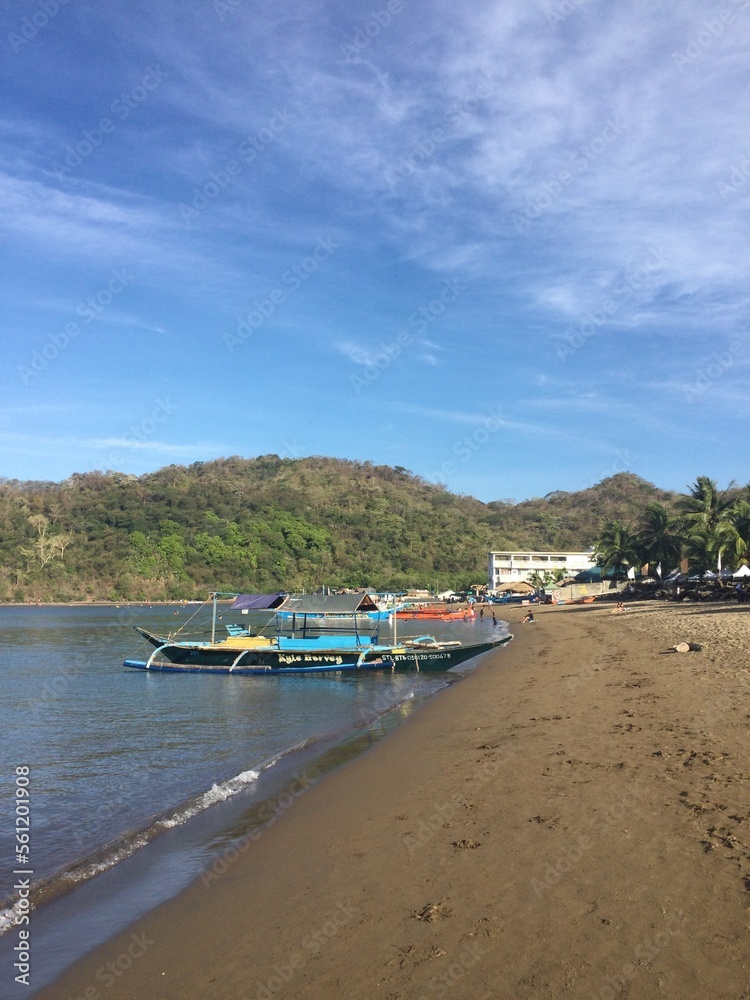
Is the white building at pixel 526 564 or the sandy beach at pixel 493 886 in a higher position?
the white building at pixel 526 564

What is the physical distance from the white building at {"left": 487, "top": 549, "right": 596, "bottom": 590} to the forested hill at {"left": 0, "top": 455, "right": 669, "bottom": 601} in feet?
38.0

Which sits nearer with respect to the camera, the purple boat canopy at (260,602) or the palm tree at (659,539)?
the purple boat canopy at (260,602)

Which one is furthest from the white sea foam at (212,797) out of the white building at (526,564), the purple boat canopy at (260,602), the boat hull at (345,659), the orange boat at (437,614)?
the white building at (526,564)

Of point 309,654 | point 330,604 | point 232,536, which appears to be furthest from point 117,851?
point 232,536

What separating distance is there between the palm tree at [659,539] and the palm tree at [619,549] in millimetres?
1199

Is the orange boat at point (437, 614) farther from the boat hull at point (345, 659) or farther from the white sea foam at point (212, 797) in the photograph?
the white sea foam at point (212, 797)

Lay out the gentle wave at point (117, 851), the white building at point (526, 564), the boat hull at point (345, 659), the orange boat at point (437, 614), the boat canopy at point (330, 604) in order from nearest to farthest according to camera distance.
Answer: the gentle wave at point (117, 851)
the boat hull at point (345, 659)
the boat canopy at point (330, 604)
the orange boat at point (437, 614)
the white building at point (526, 564)

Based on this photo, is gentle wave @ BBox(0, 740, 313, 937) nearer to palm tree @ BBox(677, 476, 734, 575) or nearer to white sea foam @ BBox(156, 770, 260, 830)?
white sea foam @ BBox(156, 770, 260, 830)

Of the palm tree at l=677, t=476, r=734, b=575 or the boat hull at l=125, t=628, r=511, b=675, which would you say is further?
the palm tree at l=677, t=476, r=734, b=575

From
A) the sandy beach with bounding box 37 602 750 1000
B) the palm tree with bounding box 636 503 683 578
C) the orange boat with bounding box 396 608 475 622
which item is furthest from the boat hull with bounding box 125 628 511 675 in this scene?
the palm tree with bounding box 636 503 683 578

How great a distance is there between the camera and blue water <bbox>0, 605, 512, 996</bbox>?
7336mm

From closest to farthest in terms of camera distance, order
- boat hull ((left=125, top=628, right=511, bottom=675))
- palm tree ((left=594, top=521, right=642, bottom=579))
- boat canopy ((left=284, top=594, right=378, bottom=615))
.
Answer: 1. boat hull ((left=125, top=628, right=511, bottom=675))
2. boat canopy ((left=284, top=594, right=378, bottom=615))
3. palm tree ((left=594, top=521, right=642, bottom=579))

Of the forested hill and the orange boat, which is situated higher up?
the forested hill

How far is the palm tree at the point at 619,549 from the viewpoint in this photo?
6388 cm
